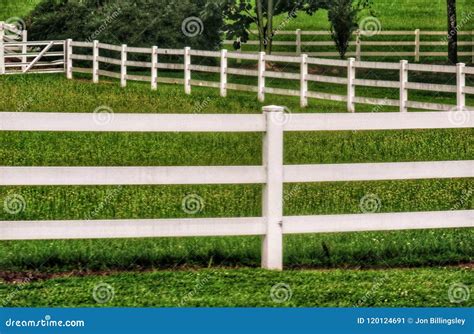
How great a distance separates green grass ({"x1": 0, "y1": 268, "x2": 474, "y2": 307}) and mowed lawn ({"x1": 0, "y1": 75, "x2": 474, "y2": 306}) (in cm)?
2

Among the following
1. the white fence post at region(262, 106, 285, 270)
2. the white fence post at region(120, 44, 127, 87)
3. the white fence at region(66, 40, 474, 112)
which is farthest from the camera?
the white fence post at region(120, 44, 127, 87)

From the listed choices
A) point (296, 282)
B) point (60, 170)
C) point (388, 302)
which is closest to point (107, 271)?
point (60, 170)

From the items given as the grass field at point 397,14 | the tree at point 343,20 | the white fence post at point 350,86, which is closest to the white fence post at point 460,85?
the white fence post at point 350,86

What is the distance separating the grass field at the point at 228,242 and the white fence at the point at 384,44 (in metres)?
20.7

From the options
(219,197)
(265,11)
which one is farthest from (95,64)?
(219,197)

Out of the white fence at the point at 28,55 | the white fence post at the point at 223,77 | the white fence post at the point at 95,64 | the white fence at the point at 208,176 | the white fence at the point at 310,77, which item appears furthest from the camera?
the white fence at the point at 28,55

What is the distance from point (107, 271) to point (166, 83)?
22.2m

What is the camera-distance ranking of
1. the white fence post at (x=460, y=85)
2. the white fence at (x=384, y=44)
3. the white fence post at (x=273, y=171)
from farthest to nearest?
the white fence at (x=384, y=44) → the white fence post at (x=460, y=85) → the white fence post at (x=273, y=171)

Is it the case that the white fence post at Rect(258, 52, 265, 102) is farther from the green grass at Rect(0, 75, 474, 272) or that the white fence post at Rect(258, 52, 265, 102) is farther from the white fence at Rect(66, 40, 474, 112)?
the green grass at Rect(0, 75, 474, 272)

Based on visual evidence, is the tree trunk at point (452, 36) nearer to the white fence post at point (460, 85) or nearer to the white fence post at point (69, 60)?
the white fence post at point (69, 60)

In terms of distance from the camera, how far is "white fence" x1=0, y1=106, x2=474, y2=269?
1052cm

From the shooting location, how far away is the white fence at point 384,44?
44.7m

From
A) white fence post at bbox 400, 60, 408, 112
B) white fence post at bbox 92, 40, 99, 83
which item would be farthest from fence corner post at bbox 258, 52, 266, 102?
white fence post at bbox 92, 40, 99, 83

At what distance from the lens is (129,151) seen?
19.0m
